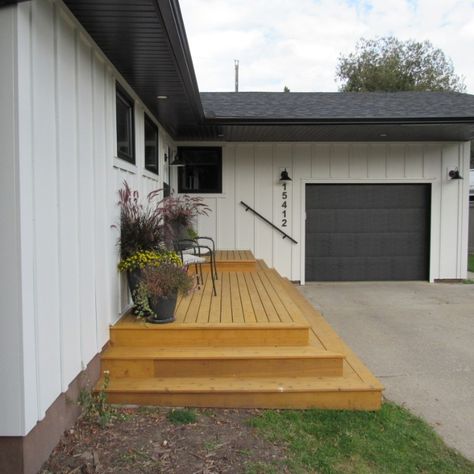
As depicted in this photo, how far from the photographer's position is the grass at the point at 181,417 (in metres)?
3.07

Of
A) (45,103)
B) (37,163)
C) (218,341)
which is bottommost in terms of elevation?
(218,341)

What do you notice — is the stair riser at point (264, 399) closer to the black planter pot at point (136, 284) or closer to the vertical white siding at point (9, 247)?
the black planter pot at point (136, 284)

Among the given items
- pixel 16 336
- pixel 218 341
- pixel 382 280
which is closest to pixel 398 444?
pixel 218 341

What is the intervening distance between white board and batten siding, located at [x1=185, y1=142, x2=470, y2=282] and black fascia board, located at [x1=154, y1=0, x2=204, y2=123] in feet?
12.5

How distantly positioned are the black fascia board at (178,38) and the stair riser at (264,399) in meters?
2.46

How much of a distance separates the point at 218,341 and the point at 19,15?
2.58m

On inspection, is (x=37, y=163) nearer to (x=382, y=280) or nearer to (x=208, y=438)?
(x=208, y=438)

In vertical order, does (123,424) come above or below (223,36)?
below

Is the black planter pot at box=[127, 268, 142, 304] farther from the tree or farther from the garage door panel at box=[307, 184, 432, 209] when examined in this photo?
the tree

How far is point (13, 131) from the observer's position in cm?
224

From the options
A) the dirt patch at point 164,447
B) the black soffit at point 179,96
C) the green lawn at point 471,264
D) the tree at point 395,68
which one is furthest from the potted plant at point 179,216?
the tree at point 395,68

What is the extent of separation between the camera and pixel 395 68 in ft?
80.5

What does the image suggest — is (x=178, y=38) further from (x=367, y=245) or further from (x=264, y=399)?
(x=367, y=245)

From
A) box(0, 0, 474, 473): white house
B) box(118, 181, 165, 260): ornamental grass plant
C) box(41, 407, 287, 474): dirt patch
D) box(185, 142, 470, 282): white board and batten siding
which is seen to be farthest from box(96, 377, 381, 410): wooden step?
box(185, 142, 470, 282): white board and batten siding
